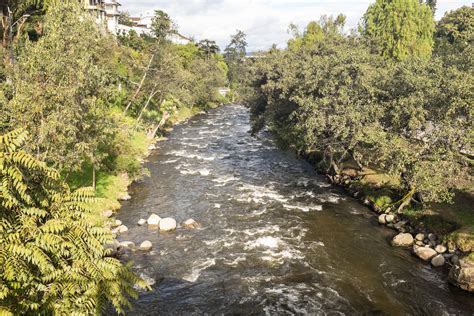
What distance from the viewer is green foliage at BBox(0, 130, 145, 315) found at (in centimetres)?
771

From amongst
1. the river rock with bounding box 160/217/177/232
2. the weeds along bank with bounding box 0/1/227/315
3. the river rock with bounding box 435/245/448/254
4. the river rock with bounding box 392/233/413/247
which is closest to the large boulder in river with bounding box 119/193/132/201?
the weeds along bank with bounding box 0/1/227/315

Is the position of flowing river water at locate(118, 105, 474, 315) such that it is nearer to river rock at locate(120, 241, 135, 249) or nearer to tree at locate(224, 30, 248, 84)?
river rock at locate(120, 241, 135, 249)

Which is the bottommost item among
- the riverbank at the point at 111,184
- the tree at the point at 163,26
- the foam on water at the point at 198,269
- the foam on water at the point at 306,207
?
the foam on water at the point at 198,269

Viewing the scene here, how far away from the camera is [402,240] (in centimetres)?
→ 2917

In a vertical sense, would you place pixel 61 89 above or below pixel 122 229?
above

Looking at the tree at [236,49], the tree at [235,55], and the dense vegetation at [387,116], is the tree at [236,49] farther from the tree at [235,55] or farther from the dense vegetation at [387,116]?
the dense vegetation at [387,116]

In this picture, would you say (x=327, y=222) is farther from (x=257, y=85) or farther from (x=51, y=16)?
(x=257, y=85)

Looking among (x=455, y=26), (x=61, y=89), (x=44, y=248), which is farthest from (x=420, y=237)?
(x=455, y=26)

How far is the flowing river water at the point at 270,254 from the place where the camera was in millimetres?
21859

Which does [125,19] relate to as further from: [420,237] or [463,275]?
[463,275]

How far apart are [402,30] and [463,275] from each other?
63.4m

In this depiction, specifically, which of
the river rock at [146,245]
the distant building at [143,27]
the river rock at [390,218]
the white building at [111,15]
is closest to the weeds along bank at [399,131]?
the river rock at [390,218]

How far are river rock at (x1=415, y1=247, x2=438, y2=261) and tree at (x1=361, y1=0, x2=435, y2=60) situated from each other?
5407cm

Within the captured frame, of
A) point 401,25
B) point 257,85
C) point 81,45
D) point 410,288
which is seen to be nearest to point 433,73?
point 410,288
